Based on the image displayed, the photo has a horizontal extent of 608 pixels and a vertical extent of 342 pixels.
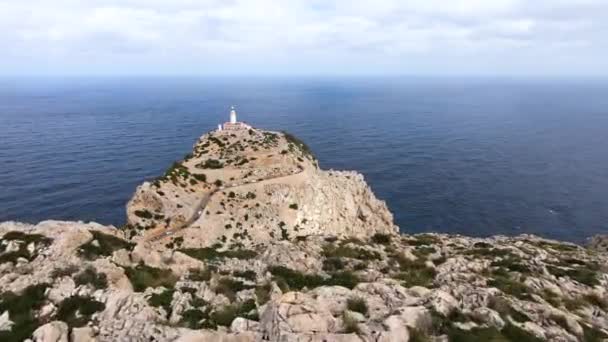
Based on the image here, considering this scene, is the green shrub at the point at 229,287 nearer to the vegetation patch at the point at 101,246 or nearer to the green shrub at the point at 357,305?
the green shrub at the point at 357,305

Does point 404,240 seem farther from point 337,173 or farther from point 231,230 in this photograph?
point 337,173

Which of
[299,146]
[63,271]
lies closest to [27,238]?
[63,271]

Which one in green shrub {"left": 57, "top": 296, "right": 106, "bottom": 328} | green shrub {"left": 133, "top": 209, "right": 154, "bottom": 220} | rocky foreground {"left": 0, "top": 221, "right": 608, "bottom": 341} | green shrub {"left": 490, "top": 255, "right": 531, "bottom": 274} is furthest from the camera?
green shrub {"left": 133, "top": 209, "right": 154, "bottom": 220}

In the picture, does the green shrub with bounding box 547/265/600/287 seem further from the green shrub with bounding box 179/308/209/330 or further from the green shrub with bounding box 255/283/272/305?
the green shrub with bounding box 179/308/209/330

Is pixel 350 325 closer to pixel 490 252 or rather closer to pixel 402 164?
pixel 490 252

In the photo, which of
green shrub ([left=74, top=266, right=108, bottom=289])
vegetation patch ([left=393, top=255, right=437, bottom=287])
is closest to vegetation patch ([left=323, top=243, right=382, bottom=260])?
vegetation patch ([left=393, top=255, right=437, bottom=287])

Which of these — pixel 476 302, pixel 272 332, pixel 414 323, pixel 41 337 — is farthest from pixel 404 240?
pixel 41 337

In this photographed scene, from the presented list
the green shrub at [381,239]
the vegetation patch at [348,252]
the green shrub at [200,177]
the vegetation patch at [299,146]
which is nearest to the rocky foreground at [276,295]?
the vegetation patch at [348,252]
